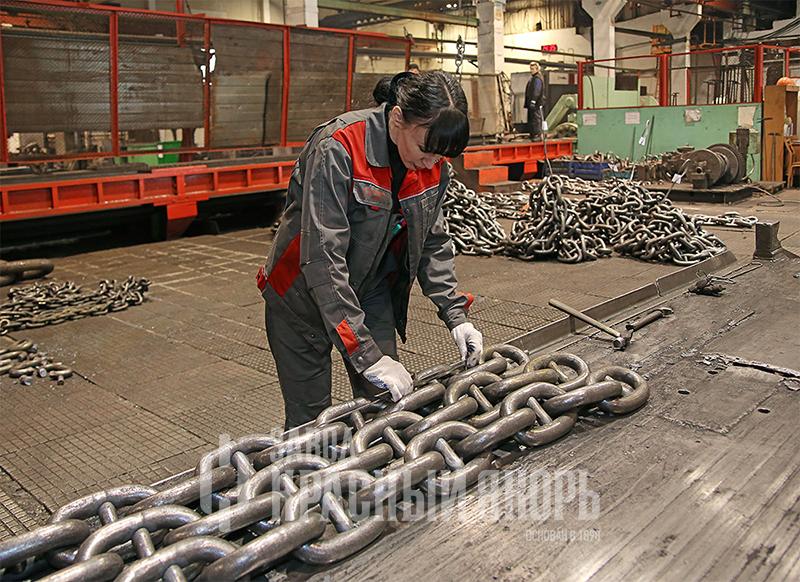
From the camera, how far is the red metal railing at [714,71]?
1119 centimetres

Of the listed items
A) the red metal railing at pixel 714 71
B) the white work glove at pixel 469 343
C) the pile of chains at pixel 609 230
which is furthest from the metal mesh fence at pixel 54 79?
the red metal railing at pixel 714 71

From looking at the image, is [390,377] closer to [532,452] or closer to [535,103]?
[532,452]

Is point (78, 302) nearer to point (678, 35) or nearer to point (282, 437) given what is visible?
point (282, 437)

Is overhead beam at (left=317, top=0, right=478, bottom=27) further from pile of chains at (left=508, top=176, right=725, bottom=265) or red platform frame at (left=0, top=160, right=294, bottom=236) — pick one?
pile of chains at (left=508, top=176, right=725, bottom=265)

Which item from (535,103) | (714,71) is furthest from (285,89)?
(714,71)

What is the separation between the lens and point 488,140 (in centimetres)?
1307

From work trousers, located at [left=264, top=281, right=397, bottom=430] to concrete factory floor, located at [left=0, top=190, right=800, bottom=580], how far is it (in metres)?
0.66

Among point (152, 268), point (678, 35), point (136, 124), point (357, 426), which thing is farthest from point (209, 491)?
point (678, 35)

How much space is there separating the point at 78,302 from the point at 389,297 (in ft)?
12.0

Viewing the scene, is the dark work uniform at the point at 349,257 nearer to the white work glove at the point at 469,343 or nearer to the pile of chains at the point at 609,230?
the white work glove at the point at 469,343

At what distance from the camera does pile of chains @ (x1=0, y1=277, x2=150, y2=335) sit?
500cm

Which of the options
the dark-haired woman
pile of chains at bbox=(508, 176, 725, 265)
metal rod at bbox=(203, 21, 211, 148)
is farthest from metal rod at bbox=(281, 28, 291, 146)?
the dark-haired woman

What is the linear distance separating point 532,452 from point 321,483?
1.82 feet

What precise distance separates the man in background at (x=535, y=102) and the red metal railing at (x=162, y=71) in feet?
14.2
